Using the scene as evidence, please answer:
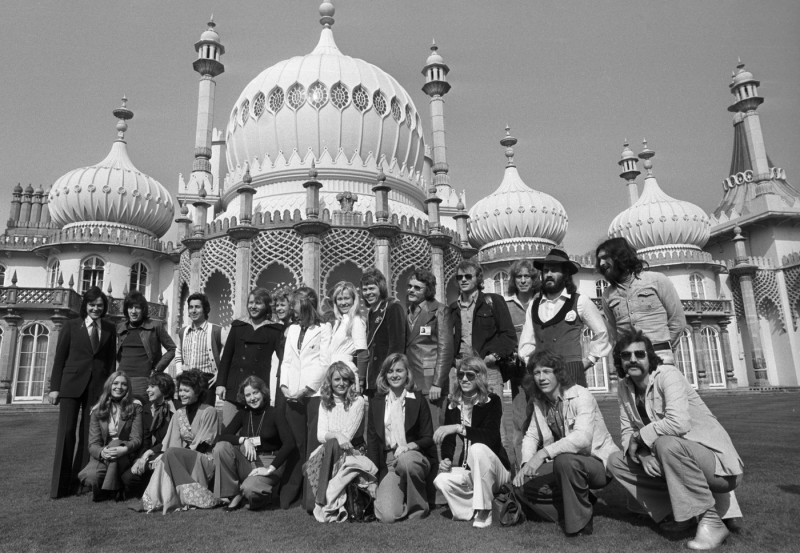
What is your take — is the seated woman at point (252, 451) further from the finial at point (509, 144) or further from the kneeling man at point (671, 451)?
the finial at point (509, 144)

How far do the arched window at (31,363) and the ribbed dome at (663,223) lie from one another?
2738 centimetres

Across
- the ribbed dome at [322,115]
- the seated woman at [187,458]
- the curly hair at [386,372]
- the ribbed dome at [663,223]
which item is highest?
the ribbed dome at [322,115]

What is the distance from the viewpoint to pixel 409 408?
5000mm

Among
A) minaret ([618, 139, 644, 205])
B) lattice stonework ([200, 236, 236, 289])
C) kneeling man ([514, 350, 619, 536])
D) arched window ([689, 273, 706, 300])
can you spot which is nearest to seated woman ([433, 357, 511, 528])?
kneeling man ([514, 350, 619, 536])

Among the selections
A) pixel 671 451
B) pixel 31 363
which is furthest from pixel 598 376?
pixel 31 363

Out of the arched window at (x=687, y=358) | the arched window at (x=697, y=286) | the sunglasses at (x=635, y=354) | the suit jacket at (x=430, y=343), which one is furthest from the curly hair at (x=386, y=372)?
the arched window at (x=697, y=286)

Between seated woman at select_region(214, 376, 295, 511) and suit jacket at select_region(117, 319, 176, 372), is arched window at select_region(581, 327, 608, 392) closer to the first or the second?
suit jacket at select_region(117, 319, 176, 372)

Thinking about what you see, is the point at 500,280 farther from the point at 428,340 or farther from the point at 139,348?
the point at 139,348

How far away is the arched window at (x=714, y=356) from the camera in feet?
90.2

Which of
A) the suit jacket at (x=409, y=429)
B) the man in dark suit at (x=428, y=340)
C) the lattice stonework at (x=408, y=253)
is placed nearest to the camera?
the suit jacket at (x=409, y=429)

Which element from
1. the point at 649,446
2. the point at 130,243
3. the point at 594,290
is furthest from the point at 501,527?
the point at 594,290

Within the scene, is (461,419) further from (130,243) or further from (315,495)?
(130,243)

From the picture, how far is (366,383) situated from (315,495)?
1.46 metres

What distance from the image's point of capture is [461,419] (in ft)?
16.2
